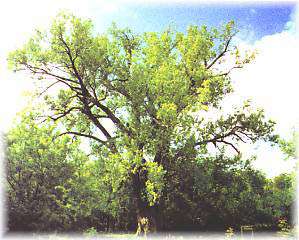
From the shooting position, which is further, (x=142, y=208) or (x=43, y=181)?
(x=142, y=208)

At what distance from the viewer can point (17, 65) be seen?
22.5 m

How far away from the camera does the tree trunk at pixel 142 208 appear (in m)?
22.1

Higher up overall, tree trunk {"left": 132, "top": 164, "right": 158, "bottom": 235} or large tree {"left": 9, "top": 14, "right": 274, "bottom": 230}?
large tree {"left": 9, "top": 14, "right": 274, "bottom": 230}

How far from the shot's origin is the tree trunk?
72.4ft

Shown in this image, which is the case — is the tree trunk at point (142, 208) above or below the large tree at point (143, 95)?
below

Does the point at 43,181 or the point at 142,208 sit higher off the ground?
the point at 43,181

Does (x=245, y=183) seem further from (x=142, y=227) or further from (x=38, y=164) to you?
(x=38, y=164)

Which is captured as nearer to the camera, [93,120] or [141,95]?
[141,95]

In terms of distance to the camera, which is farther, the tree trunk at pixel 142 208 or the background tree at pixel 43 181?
the tree trunk at pixel 142 208

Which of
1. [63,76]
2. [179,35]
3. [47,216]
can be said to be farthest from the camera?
[179,35]

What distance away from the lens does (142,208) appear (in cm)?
2262

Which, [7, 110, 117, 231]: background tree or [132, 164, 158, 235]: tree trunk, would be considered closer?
[7, 110, 117, 231]: background tree

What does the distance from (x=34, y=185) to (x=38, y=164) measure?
115cm

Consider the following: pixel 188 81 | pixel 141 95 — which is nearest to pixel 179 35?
pixel 188 81
